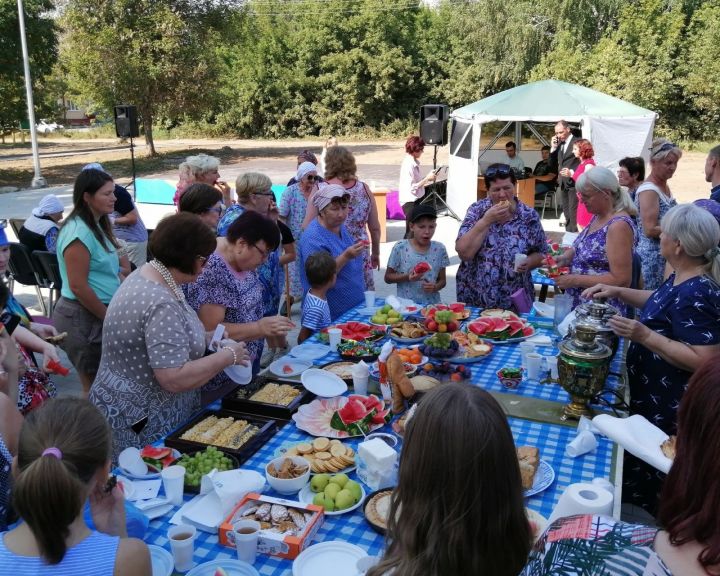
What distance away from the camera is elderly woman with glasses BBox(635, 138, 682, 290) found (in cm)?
553

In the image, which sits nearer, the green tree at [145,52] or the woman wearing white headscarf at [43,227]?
the woman wearing white headscarf at [43,227]

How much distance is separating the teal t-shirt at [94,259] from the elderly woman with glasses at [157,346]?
1412 mm

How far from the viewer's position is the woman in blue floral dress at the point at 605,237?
3.77 meters

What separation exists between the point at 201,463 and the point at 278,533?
0.52 m

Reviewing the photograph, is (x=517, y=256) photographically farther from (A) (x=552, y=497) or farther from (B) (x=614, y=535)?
(B) (x=614, y=535)

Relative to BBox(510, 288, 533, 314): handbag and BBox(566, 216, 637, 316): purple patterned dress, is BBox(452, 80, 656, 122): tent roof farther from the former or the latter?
BBox(566, 216, 637, 316): purple patterned dress

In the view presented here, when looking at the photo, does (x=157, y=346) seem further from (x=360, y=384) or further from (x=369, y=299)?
(x=369, y=299)

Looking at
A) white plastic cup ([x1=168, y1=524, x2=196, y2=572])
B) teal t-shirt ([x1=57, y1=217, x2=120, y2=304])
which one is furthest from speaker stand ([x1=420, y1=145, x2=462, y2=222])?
white plastic cup ([x1=168, y1=524, x2=196, y2=572])

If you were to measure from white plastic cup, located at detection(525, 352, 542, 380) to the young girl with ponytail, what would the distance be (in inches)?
87.7

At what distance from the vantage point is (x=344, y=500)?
2.10 meters

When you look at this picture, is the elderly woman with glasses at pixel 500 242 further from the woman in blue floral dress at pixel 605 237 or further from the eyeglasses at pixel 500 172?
the woman in blue floral dress at pixel 605 237

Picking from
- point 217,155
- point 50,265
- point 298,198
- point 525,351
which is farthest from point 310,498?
point 217,155

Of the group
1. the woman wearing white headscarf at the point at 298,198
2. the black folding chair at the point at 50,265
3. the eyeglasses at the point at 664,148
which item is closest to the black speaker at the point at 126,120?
the black folding chair at the point at 50,265

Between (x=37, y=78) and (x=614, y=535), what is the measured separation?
22815mm
